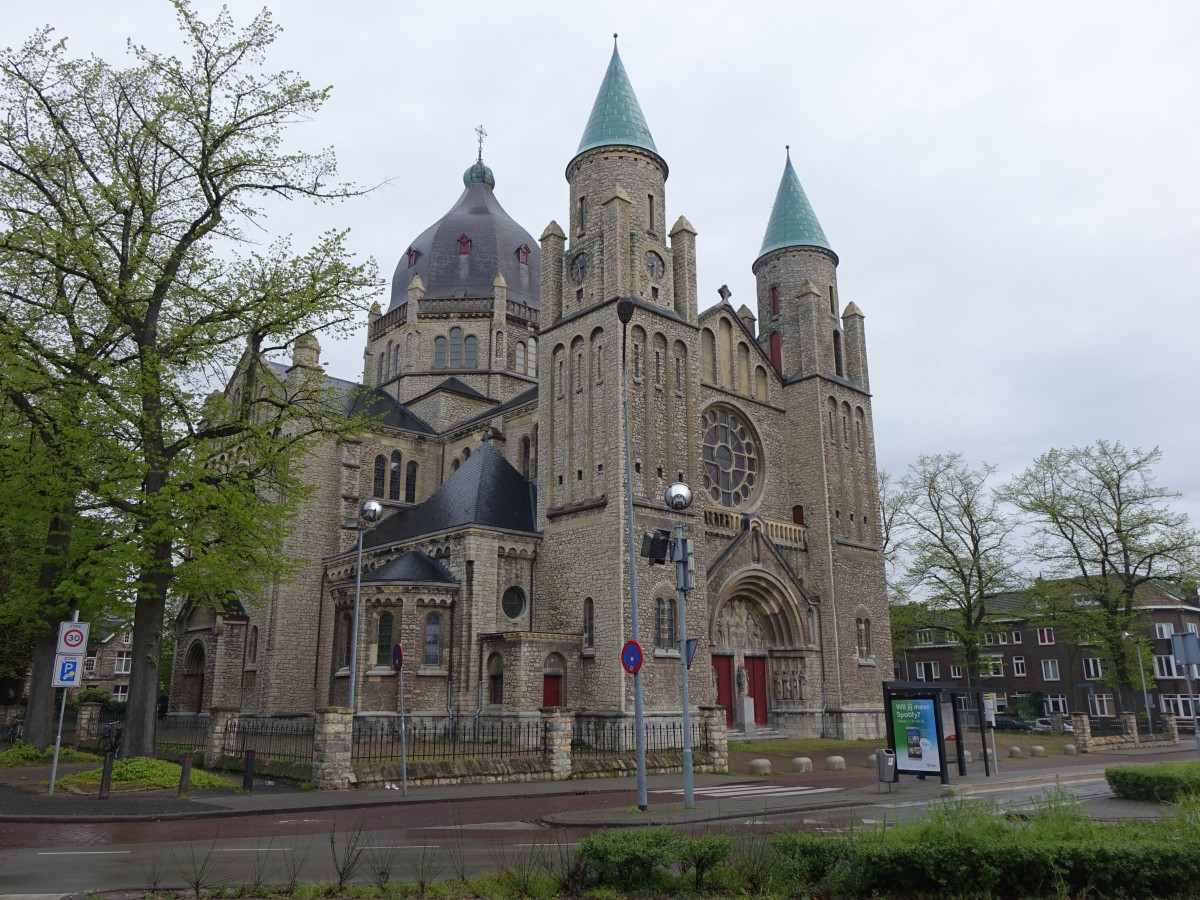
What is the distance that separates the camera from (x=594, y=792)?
1900cm

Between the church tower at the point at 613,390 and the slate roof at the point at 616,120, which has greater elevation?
the slate roof at the point at 616,120

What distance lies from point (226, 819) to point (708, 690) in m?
18.1

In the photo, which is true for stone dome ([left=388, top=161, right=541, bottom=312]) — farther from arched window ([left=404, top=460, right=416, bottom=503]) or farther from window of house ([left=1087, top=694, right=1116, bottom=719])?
A: window of house ([left=1087, top=694, right=1116, bottom=719])

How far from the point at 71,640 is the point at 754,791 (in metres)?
13.9

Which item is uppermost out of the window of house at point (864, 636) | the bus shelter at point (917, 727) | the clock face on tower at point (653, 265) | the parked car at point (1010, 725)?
the clock face on tower at point (653, 265)

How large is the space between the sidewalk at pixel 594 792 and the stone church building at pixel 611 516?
746 centimetres

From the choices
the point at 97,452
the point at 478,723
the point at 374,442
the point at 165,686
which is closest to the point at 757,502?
the point at 478,723

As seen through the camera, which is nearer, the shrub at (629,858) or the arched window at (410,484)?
the shrub at (629,858)

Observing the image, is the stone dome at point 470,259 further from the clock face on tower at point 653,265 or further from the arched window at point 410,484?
the clock face on tower at point 653,265

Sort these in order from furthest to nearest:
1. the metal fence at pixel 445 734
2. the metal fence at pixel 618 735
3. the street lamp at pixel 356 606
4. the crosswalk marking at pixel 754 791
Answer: the metal fence at pixel 618 735
the street lamp at pixel 356 606
the metal fence at pixel 445 734
the crosswalk marking at pixel 754 791

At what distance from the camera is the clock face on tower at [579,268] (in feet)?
108

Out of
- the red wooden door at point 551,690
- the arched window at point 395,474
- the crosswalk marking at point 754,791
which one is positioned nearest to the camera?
the crosswalk marking at point 754,791

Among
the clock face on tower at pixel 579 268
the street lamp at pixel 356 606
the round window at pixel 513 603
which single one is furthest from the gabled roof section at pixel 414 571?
the clock face on tower at pixel 579 268

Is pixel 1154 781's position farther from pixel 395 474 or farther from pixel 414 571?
pixel 395 474
